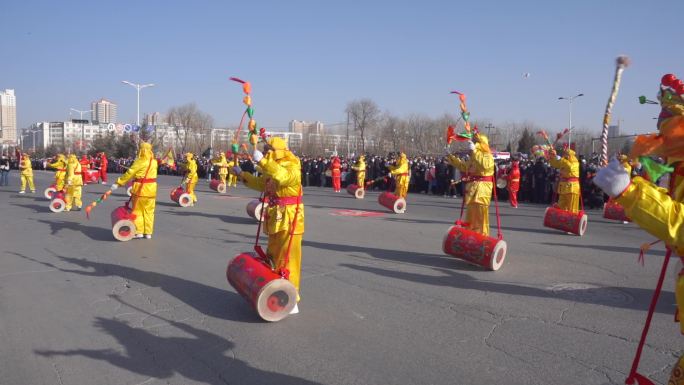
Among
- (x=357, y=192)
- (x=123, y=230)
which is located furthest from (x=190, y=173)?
(x=123, y=230)

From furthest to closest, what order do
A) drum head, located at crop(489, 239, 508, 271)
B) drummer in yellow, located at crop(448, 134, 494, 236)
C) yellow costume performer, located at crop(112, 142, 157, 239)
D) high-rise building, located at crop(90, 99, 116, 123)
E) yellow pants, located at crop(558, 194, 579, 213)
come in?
high-rise building, located at crop(90, 99, 116, 123)
yellow pants, located at crop(558, 194, 579, 213)
yellow costume performer, located at crop(112, 142, 157, 239)
drummer in yellow, located at crop(448, 134, 494, 236)
drum head, located at crop(489, 239, 508, 271)

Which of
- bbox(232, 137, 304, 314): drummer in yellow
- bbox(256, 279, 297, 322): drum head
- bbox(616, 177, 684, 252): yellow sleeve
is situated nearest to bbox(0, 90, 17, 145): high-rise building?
bbox(232, 137, 304, 314): drummer in yellow

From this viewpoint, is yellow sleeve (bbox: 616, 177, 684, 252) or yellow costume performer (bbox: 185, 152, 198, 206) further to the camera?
yellow costume performer (bbox: 185, 152, 198, 206)

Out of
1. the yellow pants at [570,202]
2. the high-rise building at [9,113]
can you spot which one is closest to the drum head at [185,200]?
the yellow pants at [570,202]

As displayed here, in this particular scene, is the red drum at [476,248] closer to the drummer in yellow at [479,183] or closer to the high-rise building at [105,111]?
the drummer in yellow at [479,183]

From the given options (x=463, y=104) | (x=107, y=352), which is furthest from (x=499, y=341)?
(x=463, y=104)

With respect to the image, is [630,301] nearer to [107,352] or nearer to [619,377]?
[619,377]

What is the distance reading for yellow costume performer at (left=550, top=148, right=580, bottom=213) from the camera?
1161 cm

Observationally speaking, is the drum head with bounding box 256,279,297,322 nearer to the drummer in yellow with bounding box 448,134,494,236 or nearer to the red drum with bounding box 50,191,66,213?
the drummer in yellow with bounding box 448,134,494,236

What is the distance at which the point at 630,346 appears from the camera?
4707 millimetres

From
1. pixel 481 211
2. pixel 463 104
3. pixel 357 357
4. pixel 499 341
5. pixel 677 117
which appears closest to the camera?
pixel 677 117

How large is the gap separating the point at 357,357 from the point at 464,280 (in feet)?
10.4

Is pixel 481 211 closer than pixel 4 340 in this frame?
No

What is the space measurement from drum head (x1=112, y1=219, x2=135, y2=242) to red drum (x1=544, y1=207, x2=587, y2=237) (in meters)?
9.07
